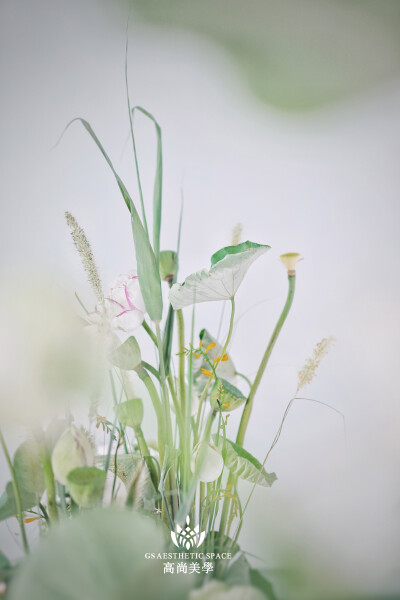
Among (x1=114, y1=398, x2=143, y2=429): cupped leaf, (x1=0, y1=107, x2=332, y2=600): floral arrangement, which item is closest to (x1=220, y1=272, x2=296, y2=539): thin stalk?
(x1=0, y1=107, x2=332, y2=600): floral arrangement

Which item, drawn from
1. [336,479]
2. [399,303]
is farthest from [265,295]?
[336,479]

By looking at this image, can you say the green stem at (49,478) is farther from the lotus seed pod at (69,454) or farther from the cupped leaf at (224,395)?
the cupped leaf at (224,395)

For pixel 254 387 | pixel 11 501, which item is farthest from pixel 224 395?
pixel 11 501

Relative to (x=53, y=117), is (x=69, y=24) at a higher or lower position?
higher

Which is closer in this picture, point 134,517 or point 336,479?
point 134,517

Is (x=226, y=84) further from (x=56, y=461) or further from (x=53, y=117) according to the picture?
(x=56, y=461)

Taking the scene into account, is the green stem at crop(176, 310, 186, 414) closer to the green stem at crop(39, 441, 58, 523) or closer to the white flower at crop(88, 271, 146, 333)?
the white flower at crop(88, 271, 146, 333)

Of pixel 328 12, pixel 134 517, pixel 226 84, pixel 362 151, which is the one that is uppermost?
pixel 328 12

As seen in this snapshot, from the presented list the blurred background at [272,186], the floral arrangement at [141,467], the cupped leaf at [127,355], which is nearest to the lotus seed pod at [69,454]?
the floral arrangement at [141,467]
